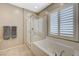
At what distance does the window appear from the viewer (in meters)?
1.69

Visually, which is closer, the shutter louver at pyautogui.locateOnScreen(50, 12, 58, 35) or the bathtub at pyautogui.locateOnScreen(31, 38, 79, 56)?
the bathtub at pyautogui.locateOnScreen(31, 38, 79, 56)

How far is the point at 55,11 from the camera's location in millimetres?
1832

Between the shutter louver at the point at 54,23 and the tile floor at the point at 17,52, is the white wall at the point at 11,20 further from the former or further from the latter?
the shutter louver at the point at 54,23

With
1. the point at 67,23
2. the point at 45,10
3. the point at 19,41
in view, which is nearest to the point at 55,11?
the point at 45,10

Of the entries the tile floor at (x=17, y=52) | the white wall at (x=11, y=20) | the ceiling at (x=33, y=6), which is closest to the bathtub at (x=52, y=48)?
the tile floor at (x=17, y=52)

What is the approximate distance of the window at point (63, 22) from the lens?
5.54 ft

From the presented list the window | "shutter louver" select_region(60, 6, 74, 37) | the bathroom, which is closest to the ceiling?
the bathroom

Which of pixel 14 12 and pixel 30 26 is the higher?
pixel 14 12

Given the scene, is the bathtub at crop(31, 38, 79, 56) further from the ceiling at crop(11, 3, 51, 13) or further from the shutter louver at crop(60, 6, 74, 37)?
the ceiling at crop(11, 3, 51, 13)

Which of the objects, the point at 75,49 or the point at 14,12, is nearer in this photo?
the point at 75,49

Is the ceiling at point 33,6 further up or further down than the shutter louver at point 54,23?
further up

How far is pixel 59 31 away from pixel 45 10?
0.41 metres

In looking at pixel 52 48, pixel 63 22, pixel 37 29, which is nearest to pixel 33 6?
pixel 37 29

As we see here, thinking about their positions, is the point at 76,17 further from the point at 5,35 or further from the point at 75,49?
the point at 5,35
